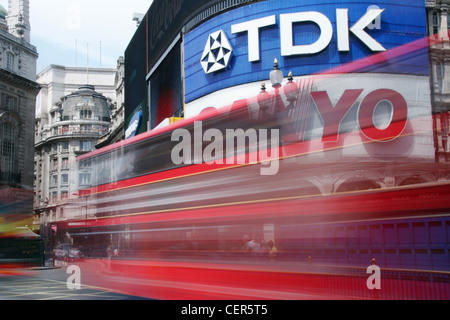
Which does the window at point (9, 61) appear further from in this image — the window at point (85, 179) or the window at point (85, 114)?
the window at point (85, 114)

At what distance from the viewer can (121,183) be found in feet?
28.8

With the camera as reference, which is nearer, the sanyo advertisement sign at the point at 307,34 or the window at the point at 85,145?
the sanyo advertisement sign at the point at 307,34

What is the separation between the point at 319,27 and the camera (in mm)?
20516

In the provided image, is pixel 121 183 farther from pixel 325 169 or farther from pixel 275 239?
pixel 325 169

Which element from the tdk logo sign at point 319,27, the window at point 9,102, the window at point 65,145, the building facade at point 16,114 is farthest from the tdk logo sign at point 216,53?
the window at point 65,145

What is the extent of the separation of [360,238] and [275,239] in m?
1.08

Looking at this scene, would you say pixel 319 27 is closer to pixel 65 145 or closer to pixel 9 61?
pixel 9 61

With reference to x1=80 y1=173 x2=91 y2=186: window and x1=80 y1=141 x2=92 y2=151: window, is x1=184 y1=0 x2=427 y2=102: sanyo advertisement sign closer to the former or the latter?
x1=80 y1=173 x2=91 y2=186: window

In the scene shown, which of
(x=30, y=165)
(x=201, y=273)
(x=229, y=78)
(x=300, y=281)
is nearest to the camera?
(x=300, y=281)

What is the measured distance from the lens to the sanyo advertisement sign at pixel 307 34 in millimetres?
20250

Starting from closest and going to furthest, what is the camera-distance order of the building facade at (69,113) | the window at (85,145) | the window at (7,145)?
the window at (7,145), the building facade at (69,113), the window at (85,145)

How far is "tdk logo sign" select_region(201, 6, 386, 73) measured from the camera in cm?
2020

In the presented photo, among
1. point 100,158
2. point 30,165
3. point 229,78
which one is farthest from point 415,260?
point 30,165

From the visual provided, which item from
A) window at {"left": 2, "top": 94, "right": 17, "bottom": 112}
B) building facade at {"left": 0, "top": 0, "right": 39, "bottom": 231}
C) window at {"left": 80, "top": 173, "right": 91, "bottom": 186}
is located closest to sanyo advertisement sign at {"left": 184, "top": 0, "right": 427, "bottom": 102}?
building facade at {"left": 0, "top": 0, "right": 39, "bottom": 231}
